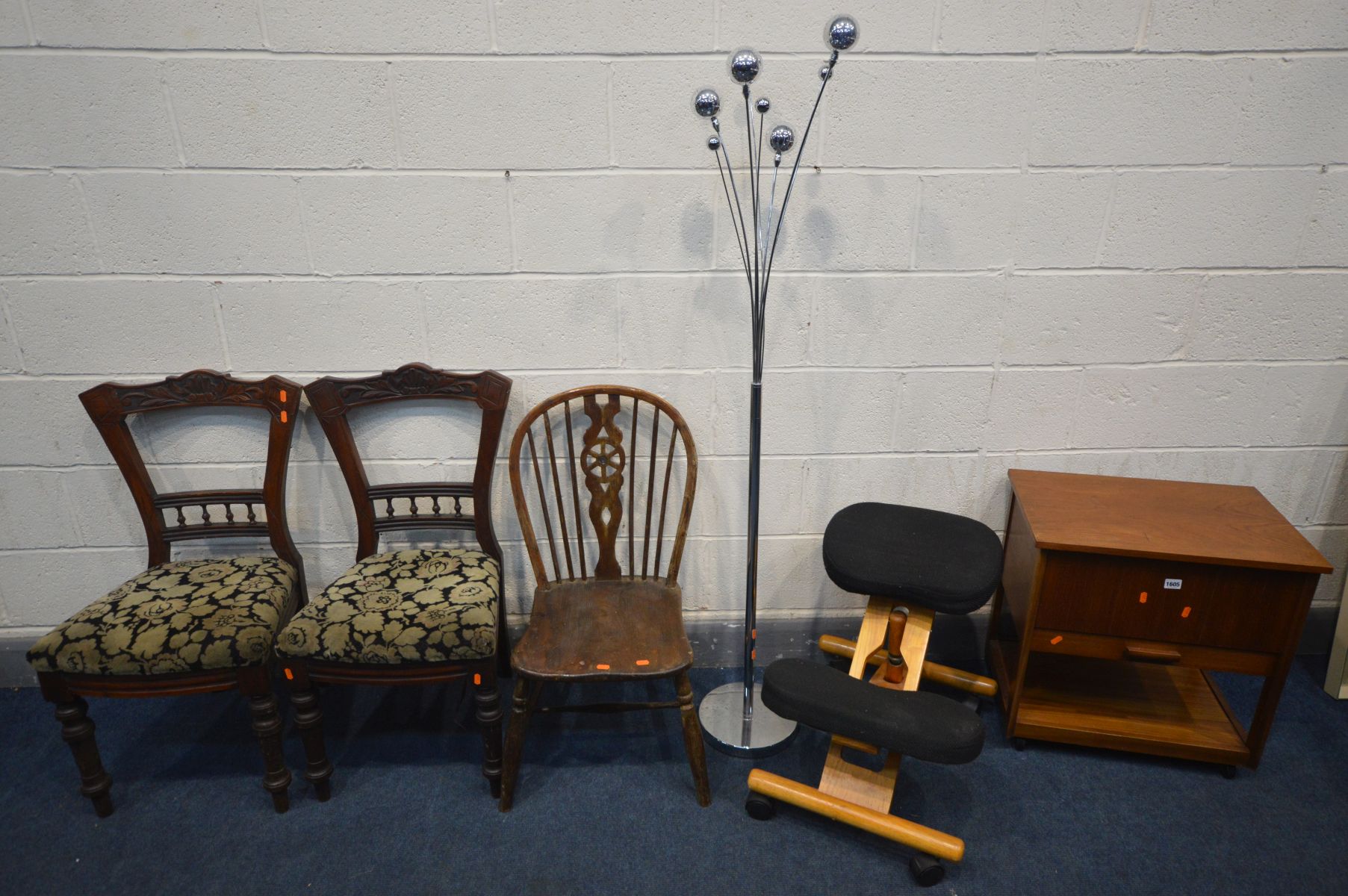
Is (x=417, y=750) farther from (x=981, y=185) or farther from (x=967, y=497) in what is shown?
(x=981, y=185)

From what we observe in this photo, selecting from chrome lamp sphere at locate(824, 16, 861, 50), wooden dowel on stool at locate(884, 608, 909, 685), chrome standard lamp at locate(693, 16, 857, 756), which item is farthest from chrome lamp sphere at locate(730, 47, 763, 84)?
wooden dowel on stool at locate(884, 608, 909, 685)

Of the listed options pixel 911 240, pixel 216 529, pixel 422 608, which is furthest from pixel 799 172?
pixel 216 529

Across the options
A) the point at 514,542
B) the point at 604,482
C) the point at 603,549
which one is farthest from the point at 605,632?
the point at 514,542

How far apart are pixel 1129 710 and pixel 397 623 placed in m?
1.81

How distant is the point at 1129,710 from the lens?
6.58 ft

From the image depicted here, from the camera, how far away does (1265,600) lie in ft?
5.62


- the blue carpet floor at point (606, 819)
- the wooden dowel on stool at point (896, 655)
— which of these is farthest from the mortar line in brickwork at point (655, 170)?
the blue carpet floor at point (606, 819)

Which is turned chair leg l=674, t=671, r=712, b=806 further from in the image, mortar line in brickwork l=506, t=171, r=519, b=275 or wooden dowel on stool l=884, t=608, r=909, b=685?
mortar line in brickwork l=506, t=171, r=519, b=275

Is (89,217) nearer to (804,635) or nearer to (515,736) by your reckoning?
(515,736)

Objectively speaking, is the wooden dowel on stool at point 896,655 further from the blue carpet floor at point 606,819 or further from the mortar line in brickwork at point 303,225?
the mortar line in brickwork at point 303,225

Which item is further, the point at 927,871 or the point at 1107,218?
the point at 1107,218

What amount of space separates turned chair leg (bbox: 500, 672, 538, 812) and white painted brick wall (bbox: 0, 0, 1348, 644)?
52 centimetres

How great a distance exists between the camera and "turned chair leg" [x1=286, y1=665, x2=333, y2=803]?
1757 mm

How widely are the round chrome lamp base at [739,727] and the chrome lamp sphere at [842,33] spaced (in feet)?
4.70
